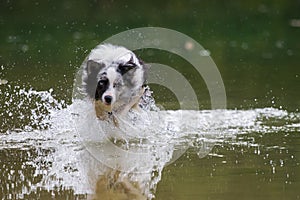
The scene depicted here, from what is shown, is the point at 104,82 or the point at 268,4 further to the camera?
the point at 268,4

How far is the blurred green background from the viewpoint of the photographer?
10539 mm

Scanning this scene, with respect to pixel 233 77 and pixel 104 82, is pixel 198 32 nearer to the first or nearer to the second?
pixel 233 77

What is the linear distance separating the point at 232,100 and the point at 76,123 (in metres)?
2.28

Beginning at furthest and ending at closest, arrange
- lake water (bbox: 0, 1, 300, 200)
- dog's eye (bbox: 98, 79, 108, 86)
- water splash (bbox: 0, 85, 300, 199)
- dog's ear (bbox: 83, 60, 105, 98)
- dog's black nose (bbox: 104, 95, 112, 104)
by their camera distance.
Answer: dog's ear (bbox: 83, 60, 105, 98) < dog's eye (bbox: 98, 79, 108, 86) < dog's black nose (bbox: 104, 95, 112, 104) < water splash (bbox: 0, 85, 300, 199) < lake water (bbox: 0, 1, 300, 200)

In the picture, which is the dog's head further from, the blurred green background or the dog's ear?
the blurred green background

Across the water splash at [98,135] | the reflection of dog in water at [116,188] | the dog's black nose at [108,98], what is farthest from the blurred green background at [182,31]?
the reflection of dog in water at [116,188]

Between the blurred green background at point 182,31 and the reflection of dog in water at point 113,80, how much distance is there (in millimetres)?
1330

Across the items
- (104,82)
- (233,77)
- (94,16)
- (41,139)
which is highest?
(94,16)

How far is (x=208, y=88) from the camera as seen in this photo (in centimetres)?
1041

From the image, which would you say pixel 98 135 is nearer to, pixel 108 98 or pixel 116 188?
pixel 108 98

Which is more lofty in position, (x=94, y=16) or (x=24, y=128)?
(x=94, y=16)

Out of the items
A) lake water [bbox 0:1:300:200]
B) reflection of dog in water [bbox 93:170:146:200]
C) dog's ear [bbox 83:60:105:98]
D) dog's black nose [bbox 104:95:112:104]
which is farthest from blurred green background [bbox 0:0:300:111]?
reflection of dog in water [bbox 93:170:146:200]

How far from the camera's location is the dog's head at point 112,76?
25.6 ft

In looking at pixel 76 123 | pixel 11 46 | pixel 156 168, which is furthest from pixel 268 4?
pixel 156 168
